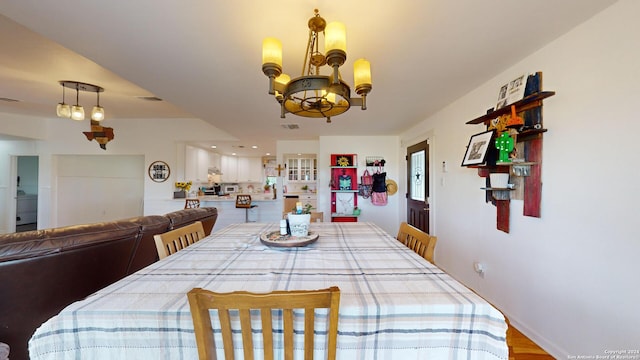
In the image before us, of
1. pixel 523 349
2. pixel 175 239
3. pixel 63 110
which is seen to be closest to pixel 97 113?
pixel 63 110

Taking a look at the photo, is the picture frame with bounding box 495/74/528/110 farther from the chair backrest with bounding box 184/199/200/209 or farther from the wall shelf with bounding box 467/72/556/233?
the chair backrest with bounding box 184/199/200/209

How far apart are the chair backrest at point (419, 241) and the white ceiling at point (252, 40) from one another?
1.30m

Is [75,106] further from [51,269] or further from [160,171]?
[51,269]

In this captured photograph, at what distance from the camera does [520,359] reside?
5.26ft

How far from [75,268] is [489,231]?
322 centimetres

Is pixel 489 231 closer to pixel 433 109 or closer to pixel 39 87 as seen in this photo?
pixel 433 109

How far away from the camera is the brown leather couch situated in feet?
4.20

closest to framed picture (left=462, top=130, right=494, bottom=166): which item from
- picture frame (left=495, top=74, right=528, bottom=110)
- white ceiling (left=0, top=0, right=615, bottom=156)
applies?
picture frame (left=495, top=74, right=528, bottom=110)

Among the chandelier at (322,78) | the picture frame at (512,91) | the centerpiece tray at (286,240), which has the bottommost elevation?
the centerpiece tray at (286,240)

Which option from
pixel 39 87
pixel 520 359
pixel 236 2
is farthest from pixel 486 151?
pixel 39 87

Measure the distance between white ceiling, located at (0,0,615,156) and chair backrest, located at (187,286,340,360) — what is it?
4.64 ft

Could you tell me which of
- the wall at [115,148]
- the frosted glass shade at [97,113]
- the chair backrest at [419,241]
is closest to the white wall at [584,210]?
the chair backrest at [419,241]

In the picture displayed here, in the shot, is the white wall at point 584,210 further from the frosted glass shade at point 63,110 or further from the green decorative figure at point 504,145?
the frosted glass shade at point 63,110

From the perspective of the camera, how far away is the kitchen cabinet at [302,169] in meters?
6.55
